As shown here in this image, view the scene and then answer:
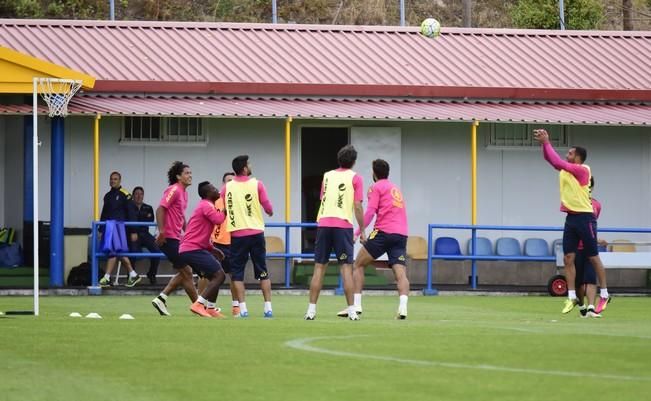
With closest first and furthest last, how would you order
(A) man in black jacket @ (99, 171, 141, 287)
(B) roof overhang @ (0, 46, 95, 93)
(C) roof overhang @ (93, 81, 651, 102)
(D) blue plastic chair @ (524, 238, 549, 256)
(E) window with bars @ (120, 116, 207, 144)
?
(B) roof overhang @ (0, 46, 95, 93), (A) man in black jacket @ (99, 171, 141, 287), (C) roof overhang @ (93, 81, 651, 102), (E) window with bars @ (120, 116, 207, 144), (D) blue plastic chair @ (524, 238, 549, 256)

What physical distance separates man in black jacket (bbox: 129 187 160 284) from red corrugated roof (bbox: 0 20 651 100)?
2093 millimetres

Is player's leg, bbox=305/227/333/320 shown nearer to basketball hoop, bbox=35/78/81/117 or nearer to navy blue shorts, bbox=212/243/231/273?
navy blue shorts, bbox=212/243/231/273

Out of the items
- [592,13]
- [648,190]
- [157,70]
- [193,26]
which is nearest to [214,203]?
[157,70]

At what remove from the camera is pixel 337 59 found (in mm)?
28625

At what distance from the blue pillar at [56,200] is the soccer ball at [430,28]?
24.4ft

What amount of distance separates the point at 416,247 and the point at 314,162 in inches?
133

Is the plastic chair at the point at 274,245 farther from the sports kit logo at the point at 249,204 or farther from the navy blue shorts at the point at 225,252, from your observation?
the sports kit logo at the point at 249,204

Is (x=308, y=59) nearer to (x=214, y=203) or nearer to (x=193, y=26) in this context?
(x=193, y=26)

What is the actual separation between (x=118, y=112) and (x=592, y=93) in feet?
30.8

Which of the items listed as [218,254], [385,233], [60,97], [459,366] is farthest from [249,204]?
[60,97]

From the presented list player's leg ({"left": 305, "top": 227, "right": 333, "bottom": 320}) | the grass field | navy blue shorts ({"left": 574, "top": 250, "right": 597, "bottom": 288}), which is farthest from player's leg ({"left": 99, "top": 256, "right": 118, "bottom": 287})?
navy blue shorts ({"left": 574, "top": 250, "right": 597, "bottom": 288})

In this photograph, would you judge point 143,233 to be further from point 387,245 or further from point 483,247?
point 387,245

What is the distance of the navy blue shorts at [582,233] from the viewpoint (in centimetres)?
1761

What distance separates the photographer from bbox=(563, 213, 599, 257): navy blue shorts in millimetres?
17609
